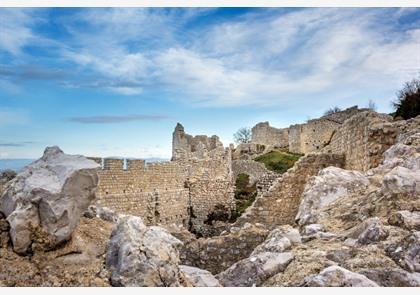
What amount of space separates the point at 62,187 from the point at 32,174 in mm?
391

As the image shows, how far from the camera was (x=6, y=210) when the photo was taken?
13.5 ft

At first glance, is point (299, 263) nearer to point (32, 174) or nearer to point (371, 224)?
point (371, 224)

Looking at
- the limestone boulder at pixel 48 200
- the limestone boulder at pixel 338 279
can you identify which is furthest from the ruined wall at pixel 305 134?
→ the limestone boulder at pixel 48 200

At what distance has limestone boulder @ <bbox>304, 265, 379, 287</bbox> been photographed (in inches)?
148

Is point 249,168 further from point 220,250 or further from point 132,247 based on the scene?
point 132,247

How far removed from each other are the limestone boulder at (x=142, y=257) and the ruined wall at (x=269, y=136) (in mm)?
35255

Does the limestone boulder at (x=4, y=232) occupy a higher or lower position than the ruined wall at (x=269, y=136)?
lower

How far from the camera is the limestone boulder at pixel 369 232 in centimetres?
470

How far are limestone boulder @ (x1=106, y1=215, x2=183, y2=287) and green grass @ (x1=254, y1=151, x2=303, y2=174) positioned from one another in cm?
2308

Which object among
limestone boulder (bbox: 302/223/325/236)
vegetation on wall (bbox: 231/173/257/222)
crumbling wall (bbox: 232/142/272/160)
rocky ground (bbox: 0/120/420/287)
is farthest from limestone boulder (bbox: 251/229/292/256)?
crumbling wall (bbox: 232/142/272/160)

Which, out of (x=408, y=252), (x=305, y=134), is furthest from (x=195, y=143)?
(x=408, y=252)

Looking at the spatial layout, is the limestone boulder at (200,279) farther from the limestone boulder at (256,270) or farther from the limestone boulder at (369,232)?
the limestone boulder at (369,232)

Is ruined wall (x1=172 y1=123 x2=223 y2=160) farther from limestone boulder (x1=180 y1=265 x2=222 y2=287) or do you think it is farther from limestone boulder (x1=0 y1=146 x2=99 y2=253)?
limestone boulder (x1=0 y1=146 x2=99 y2=253)

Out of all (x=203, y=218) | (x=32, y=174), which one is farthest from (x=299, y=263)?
(x=203, y=218)
